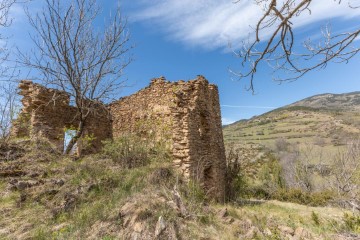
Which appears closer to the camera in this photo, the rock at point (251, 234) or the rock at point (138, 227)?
the rock at point (138, 227)

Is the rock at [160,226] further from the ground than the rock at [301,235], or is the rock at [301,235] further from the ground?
the rock at [160,226]

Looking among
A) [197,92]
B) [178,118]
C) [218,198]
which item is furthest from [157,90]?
[218,198]

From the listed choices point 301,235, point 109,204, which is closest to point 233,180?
point 301,235

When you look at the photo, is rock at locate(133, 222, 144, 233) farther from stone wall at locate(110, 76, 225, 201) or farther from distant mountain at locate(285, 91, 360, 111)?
distant mountain at locate(285, 91, 360, 111)

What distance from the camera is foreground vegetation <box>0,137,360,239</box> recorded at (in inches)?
181

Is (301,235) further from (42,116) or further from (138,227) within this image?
(42,116)

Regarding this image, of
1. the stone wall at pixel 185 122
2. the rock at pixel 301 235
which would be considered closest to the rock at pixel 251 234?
the rock at pixel 301 235

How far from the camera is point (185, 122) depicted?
27.1ft

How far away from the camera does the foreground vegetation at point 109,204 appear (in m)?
4.60

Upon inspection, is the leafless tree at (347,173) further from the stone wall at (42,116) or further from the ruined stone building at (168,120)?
the stone wall at (42,116)

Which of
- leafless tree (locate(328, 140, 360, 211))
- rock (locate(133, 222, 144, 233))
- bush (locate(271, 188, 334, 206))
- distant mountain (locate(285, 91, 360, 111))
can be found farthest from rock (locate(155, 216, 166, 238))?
distant mountain (locate(285, 91, 360, 111))

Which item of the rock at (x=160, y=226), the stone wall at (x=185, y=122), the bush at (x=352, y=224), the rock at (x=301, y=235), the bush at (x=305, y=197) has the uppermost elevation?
the stone wall at (x=185, y=122)

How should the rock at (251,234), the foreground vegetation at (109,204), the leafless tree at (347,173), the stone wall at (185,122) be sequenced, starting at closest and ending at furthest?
the foreground vegetation at (109,204) < the rock at (251,234) < the stone wall at (185,122) < the leafless tree at (347,173)

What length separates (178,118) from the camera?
8.33 m
